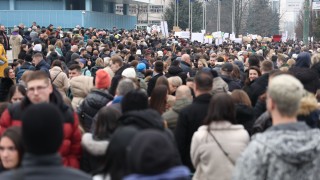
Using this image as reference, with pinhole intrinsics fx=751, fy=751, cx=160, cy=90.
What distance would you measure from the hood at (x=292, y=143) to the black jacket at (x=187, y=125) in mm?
2754

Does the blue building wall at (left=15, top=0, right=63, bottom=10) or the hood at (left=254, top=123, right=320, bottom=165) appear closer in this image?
the hood at (left=254, top=123, right=320, bottom=165)

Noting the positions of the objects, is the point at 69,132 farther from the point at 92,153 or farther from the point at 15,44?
the point at 15,44

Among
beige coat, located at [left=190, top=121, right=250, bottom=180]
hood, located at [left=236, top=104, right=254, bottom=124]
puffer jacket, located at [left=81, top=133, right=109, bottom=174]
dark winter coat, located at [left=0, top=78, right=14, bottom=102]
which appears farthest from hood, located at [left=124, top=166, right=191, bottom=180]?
dark winter coat, located at [left=0, top=78, right=14, bottom=102]

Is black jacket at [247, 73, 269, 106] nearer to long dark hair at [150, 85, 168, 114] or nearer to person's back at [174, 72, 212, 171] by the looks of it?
long dark hair at [150, 85, 168, 114]

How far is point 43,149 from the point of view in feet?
14.0

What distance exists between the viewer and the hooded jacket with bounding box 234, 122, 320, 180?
5621mm

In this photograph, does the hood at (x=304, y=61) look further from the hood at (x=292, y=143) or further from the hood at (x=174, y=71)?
the hood at (x=292, y=143)

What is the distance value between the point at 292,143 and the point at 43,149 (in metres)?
2.15

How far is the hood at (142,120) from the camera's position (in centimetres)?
649

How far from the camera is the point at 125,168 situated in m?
5.77

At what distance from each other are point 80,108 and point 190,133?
2.62 meters

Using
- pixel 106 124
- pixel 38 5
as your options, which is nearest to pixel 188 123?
pixel 106 124

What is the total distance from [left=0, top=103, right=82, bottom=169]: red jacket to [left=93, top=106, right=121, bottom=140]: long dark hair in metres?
0.23

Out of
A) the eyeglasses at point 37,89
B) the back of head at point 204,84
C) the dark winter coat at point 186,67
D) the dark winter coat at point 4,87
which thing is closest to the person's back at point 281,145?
the eyeglasses at point 37,89
